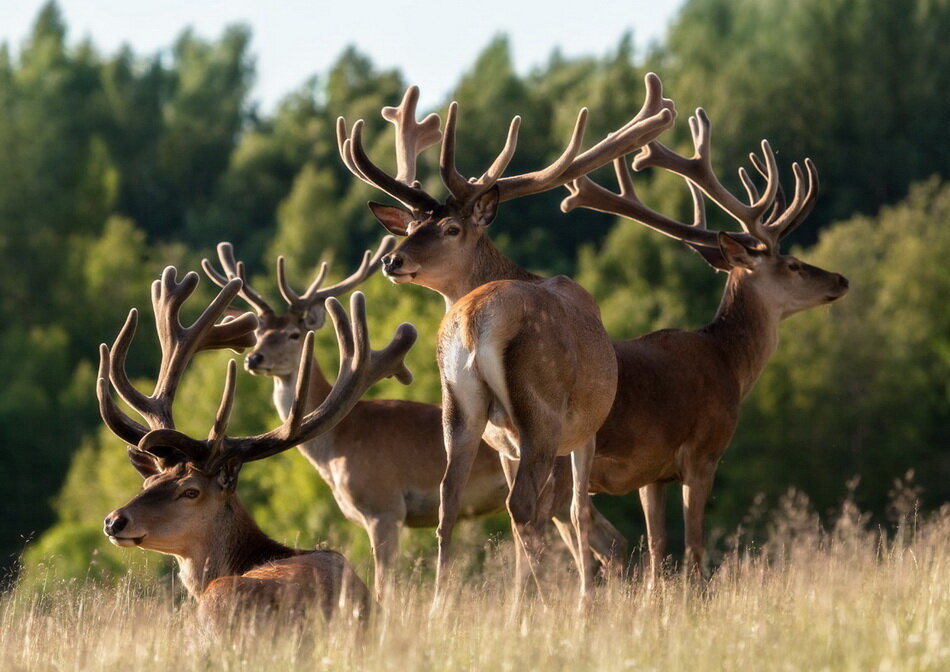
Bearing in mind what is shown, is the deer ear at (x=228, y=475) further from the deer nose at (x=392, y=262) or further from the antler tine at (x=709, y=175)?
the antler tine at (x=709, y=175)

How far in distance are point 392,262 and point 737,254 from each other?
10.1 ft

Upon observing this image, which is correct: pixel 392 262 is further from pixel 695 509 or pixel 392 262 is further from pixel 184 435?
pixel 695 509

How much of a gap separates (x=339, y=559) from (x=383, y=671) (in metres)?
1.62

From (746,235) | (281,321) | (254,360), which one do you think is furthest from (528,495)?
(281,321)

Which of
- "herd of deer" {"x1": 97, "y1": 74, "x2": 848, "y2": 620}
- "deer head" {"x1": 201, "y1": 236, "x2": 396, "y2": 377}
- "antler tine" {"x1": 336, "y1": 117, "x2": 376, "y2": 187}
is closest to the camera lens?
"herd of deer" {"x1": 97, "y1": 74, "x2": 848, "y2": 620}

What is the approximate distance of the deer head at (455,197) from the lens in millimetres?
9250

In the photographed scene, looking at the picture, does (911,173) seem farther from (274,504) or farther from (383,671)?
(383,671)

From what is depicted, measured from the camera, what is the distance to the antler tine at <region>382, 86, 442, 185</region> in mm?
10819

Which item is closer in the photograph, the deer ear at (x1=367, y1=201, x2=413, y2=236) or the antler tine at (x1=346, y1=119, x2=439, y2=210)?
the antler tine at (x1=346, y1=119, x2=439, y2=210)

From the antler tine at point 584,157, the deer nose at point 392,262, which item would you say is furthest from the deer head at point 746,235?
the deer nose at point 392,262

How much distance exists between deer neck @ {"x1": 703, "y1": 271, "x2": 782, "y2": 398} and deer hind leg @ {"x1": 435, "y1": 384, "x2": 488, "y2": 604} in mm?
3074

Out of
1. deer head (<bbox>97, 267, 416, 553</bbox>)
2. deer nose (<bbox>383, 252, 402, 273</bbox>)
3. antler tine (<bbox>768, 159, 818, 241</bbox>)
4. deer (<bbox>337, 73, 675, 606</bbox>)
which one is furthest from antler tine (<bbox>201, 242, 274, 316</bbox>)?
deer head (<bbox>97, 267, 416, 553</bbox>)

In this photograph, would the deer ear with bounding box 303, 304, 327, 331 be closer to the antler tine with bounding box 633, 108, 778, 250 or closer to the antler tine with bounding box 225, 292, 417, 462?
the antler tine with bounding box 633, 108, 778, 250

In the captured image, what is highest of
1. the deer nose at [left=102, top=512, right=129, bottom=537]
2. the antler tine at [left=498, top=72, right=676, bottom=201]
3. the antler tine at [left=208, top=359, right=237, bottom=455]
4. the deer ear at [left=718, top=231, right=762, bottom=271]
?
the antler tine at [left=498, top=72, right=676, bottom=201]
